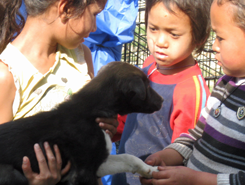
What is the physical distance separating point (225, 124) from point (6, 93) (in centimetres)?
150

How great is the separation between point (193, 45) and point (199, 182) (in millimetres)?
1229

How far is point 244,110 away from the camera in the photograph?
142 centimetres

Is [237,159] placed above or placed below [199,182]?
above

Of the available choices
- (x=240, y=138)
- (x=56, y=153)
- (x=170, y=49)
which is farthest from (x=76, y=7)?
(x=240, y=138)

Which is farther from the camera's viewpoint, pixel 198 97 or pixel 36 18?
pixel 36 18

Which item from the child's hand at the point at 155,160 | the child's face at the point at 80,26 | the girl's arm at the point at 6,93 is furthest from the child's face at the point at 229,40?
the girl's arm at the point at 6,93

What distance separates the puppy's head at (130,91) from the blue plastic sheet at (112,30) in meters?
1.89

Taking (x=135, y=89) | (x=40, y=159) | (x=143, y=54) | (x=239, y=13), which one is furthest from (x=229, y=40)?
(x=143, y=54)

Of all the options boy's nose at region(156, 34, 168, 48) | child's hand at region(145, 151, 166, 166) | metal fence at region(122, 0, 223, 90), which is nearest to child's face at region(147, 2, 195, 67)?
boy's nose at region(156, 34, 168, 48)

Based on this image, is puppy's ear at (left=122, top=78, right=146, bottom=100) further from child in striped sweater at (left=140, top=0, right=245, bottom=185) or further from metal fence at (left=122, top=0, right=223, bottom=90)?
metal fence at (left=122, top=0, right=223, bottom=90)

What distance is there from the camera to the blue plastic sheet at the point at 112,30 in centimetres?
387

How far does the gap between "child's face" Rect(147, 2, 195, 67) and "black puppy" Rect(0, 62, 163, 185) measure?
37 centimetres

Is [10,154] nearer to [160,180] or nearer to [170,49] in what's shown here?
[160,180]

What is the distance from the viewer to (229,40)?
1440 mm
